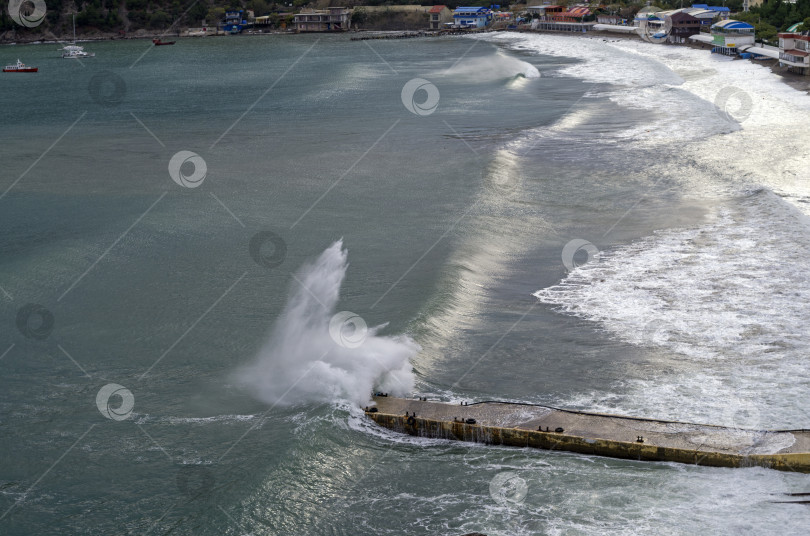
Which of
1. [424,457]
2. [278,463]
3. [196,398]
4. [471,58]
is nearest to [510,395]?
[424,457]

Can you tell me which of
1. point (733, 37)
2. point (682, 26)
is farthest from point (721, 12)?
point (733, 37)

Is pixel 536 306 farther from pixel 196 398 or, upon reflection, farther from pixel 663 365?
pixel 196 398

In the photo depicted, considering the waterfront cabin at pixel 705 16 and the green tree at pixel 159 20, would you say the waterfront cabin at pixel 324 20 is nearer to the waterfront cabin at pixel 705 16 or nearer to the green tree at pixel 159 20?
the green tree at pixel 159 20

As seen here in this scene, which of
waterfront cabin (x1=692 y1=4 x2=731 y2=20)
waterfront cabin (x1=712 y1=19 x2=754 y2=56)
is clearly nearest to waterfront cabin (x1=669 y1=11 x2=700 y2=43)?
waterfront cabin (x1=692 y1=4 x2=731 y2=20)

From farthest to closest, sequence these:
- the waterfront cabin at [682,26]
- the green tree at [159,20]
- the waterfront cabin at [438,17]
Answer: the green tree at [159,20], the waterfront cabin at [438,17], the waterfront cabin at [682,26]

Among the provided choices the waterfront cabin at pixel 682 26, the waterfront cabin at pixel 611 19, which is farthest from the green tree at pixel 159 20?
the waterfront cabin at pixel 682 26

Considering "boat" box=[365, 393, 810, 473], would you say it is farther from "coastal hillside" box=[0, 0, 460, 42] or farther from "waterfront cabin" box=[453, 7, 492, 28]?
"coastal hillside" box=[0, 0, 460, 42]

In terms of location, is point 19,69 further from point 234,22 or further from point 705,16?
point 705,16
